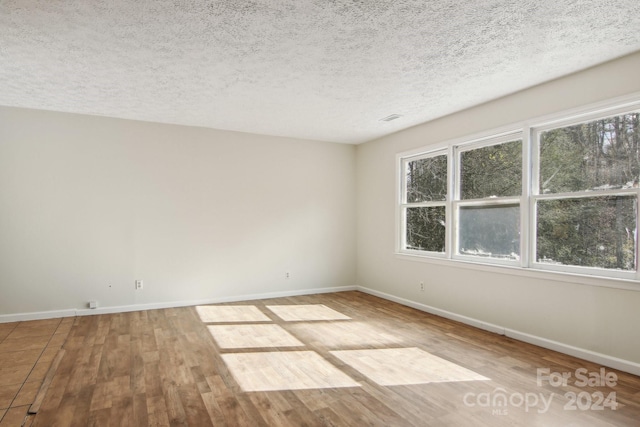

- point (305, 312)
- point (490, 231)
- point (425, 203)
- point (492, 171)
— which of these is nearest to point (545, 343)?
point (490, 231)

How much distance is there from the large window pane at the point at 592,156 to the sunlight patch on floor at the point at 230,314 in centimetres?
363

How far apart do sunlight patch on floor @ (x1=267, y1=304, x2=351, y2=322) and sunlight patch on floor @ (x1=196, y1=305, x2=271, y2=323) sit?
0.84 feet

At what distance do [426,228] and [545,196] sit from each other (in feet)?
5.95

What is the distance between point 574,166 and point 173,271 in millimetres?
5077

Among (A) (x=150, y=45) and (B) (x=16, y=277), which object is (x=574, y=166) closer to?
(A) (x=150, y=45)

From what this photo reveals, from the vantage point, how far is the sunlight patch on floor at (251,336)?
3.76 meters

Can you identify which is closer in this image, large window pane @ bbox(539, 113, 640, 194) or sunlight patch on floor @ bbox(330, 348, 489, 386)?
sunlight patch on floor @ bbox(330, 348, 489, 386)

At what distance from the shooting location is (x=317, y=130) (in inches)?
223

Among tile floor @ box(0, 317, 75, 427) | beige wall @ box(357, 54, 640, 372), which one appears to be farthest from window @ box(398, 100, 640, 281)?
tile floor @ box(0, 317, 75, 427)

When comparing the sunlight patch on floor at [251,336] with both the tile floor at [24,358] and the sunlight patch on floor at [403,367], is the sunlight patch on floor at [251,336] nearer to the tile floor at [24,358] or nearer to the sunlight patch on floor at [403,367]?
the sunlight patch on floor at [403,367]

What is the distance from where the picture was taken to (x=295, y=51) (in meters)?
2.96

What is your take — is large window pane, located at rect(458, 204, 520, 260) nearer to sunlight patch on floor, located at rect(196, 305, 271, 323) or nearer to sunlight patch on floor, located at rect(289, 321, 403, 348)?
sunlight patch on floor, located at rect(289, 321, 403, 348)

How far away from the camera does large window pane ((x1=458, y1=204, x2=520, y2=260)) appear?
402 cm

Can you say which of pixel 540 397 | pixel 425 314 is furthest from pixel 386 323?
pixel 540 397
